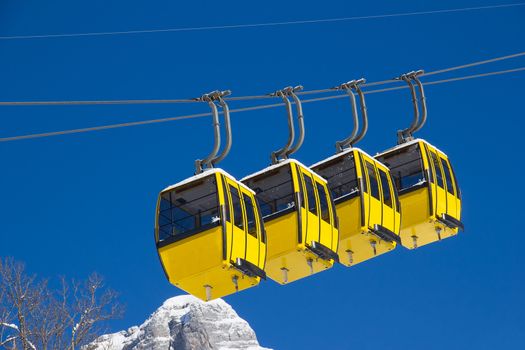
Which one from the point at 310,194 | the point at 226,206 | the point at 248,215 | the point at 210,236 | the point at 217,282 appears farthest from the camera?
the point at 310,194

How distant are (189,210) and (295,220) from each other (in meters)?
2.16

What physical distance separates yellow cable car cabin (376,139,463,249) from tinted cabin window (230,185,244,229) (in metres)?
5.63

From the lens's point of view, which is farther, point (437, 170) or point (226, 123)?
point (437, 170)

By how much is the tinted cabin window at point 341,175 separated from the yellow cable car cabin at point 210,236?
322 centimetres

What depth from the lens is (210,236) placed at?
22094 mm

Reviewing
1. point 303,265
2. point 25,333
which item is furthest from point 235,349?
point 303,265

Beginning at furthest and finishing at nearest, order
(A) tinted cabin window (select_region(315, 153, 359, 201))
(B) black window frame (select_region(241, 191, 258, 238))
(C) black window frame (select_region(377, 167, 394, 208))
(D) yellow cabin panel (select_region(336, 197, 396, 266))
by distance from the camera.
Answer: (C) black window frame (select_region(377, 167, 394, 208))
(A) tinted cabin window (select_region(315, 153, 359, 201))
(D) yellow cabin panel (select_region(336, 197, 396, 266))
(B) black window frame (select_region(241, 191, 258, 238))

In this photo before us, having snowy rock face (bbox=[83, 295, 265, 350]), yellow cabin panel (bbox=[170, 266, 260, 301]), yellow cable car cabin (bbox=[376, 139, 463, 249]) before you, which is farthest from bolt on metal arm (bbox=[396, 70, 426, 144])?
snowy rock face (bbox=[83, 295, 265, 350])

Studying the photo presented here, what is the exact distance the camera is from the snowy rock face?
17888cm

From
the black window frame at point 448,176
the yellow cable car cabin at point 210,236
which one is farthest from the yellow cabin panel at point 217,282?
the black window frame at point 448,176

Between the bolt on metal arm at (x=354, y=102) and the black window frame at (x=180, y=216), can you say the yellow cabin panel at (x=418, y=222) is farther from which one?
the black window frame at (x=180, y=216)

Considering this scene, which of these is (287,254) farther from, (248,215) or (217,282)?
(217,282)

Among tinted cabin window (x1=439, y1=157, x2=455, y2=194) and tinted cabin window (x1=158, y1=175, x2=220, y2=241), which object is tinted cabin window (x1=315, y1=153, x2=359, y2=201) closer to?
tinted cabin window (x1=439, y1=157, x2=455, y2=194)

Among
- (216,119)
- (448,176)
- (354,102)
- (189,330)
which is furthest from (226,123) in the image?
(189,330)
